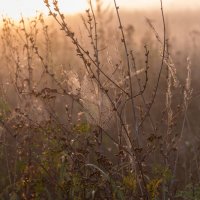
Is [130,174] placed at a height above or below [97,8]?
below

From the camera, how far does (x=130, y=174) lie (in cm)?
338

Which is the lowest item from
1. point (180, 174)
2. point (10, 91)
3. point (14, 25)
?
point (180, 174)

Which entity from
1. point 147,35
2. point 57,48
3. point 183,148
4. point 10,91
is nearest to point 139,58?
point 147,35

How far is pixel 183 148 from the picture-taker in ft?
18.6

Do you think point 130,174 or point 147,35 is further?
point 147,35

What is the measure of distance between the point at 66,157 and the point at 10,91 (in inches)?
157

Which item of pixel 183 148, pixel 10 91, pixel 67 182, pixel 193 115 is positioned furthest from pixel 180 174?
pixel 10 91

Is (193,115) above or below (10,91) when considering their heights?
below

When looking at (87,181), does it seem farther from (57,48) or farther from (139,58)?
(139,58)

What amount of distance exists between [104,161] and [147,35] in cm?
492

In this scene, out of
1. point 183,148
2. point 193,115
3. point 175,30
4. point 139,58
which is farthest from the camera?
point 175,30

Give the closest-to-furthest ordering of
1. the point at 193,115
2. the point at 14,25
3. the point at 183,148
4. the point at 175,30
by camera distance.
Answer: the point at 14,25, the point at 183,148, the point at 193,115, the point at 175,30

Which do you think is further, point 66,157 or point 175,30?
point 175,30

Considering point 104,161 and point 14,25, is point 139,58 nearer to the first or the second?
point 14,25
